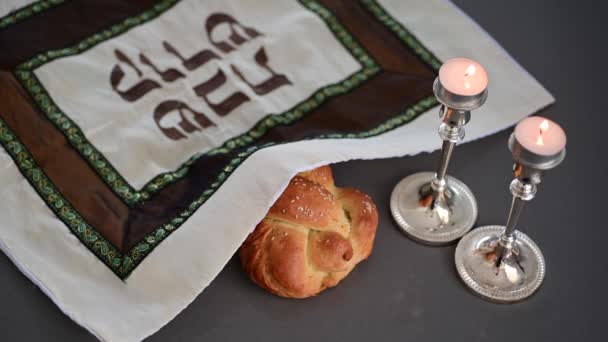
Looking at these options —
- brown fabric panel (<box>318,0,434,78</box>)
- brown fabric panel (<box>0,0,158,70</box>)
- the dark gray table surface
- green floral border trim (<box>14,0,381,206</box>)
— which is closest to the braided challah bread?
the dark gray table surface

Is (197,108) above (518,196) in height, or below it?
above

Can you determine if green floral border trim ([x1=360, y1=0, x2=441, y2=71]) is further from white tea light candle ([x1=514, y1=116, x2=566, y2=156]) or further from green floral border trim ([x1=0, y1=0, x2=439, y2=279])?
white tea light candle ([x1=514, y1=116, x2=566, y2=156])

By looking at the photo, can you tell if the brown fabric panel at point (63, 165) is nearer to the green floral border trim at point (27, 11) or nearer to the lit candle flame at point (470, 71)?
the green floral border trim at point (27, 11)

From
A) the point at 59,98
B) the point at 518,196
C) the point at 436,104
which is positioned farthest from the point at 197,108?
the point at 518,196

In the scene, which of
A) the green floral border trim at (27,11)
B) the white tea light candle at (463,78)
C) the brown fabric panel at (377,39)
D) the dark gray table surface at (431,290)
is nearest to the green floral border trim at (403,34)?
the brown fabric panel at (377,39)

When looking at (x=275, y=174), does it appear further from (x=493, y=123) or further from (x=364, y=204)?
(x=493, y=123)

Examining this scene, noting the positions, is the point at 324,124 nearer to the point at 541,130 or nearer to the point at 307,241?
the point at 307,241
